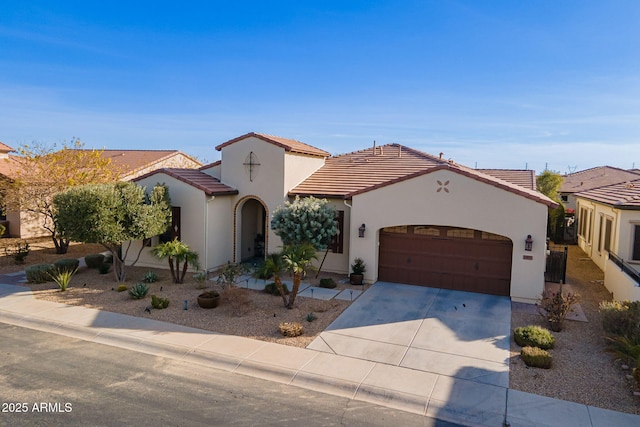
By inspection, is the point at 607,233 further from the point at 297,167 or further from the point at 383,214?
the point at 297,167

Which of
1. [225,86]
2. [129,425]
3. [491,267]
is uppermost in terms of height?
[225,86]

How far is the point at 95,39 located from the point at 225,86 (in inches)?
253

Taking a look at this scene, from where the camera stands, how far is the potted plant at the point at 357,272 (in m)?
16.6

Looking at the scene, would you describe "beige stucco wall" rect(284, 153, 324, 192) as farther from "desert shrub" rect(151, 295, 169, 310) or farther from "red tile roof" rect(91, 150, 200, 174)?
"red tile roof" rect(91, 150, 200, 174)

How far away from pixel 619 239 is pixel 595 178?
74.9 feet

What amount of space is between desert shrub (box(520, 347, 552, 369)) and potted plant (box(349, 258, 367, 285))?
23.8 feet

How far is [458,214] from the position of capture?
15.4m

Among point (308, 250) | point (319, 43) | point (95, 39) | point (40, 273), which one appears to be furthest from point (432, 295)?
point (95, 39)

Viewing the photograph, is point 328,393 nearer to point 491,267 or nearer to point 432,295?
point 432,295

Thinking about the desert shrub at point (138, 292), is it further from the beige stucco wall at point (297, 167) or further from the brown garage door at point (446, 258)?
the brown garage door at point (446, 258)

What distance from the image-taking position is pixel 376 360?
397 inches

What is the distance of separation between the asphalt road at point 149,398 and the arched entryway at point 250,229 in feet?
33.8

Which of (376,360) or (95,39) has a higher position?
(95,39)

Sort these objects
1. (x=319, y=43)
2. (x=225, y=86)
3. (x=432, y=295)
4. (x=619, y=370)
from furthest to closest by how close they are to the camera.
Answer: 1. (x=225, y=86)
2. (x=319, y=43)
3. (x=432, y=295)
4. (x=619, y=370)
